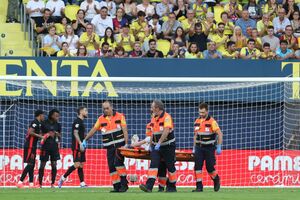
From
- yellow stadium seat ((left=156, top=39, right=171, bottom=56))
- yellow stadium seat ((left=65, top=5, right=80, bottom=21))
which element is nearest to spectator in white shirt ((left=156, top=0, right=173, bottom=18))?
yellow stadium seat ((left=156, top=39, right=171, bottom=56))

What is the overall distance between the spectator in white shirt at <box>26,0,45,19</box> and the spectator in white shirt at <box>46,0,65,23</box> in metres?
0.19

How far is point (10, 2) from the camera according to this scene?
2975cm

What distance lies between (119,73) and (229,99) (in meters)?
2.77

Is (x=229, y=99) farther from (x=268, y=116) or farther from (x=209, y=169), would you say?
(x=209, y=169)

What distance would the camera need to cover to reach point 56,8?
93.3 feet

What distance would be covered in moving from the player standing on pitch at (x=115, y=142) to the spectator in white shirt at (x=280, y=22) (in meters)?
9.13

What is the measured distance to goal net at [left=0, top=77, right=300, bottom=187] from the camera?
85.6 feet

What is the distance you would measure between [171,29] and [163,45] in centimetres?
55

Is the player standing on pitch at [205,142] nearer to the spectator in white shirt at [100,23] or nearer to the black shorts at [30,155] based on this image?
the black shorts at [30,155]

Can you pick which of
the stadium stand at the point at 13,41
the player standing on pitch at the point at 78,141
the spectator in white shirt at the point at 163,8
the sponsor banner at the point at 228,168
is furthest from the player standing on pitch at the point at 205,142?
the spectator in white shirt at the point at 163,8

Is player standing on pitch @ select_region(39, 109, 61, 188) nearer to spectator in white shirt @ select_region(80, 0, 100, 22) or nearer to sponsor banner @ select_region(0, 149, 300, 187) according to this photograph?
sponsor banner @ select_region(0, 149, 300, 187)

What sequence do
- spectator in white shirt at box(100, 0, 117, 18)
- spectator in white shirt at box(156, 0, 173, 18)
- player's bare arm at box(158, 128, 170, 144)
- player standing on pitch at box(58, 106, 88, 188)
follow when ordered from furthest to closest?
spectator in white shirt at box(156, 0, 173, 18) < spectator in white shirt at box(100, 0, 117, 18) < player standing on pitch at box(58, 106, 88, 188) < player's bare arm at box(158, 128, 170, 144)

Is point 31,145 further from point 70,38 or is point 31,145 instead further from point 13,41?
point 13,41

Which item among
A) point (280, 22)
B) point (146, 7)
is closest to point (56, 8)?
point (146, 7)
